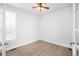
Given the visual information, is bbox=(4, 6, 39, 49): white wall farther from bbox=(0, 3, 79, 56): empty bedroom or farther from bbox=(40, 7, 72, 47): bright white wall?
bbox=(40, 7, 72, 47): bright white wall

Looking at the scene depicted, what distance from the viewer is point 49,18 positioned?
1.46 metres

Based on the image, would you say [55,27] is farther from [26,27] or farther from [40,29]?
[26,27]

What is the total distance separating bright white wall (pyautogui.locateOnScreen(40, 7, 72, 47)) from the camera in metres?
1.35

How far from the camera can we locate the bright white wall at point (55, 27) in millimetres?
1350

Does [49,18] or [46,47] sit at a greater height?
[49,18]

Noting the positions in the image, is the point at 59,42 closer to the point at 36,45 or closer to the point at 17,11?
the point at 36,45

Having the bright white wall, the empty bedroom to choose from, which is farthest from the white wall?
the bright white wall

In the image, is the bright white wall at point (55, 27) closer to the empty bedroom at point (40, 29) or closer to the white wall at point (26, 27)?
the empty bedroom at point (40, 29)

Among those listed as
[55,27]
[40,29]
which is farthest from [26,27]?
[55,27]

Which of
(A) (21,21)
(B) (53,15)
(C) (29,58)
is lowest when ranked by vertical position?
(C) (29,58)

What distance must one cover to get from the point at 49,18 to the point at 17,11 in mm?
641

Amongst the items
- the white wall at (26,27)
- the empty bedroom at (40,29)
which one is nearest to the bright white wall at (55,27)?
the empty bedroom at (40,29)

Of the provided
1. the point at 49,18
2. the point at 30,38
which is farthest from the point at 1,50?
the point at 49,18

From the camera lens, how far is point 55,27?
149 cm
